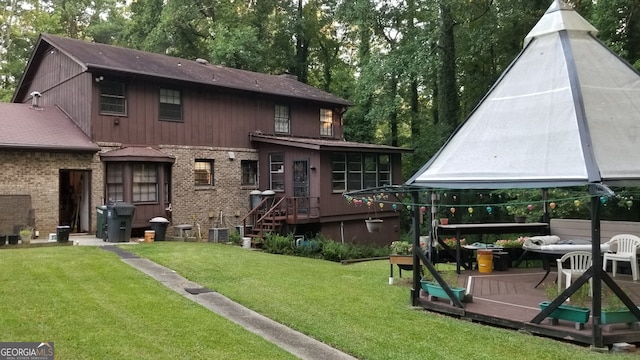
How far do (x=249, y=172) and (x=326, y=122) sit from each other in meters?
5.30

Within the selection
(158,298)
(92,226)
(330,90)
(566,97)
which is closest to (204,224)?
(92,226)

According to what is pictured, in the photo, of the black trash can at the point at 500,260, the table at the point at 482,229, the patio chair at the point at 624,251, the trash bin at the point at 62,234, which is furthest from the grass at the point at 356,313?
the patio chair at the point at 624,251

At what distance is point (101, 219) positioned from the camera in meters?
15.5

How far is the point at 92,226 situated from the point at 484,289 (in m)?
12.9

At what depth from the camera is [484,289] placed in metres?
8.84

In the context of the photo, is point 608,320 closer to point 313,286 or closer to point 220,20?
point 313,286

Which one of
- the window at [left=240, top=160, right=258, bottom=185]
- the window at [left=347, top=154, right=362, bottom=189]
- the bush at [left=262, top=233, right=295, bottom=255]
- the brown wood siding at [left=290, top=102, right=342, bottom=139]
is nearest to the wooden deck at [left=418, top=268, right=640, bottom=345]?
the bush at [left=262, top=233, right=295, bottom=255]

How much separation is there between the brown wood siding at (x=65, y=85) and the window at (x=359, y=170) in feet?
29.4

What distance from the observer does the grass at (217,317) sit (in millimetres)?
5586

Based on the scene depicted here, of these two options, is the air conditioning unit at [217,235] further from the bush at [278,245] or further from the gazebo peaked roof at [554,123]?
the gazebo peaked roof at [554,123]

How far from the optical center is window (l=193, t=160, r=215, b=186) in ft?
62.6

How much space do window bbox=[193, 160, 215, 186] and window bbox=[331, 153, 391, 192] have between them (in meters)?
4.82

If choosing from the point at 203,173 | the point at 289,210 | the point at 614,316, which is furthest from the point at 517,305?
the point at 203,173

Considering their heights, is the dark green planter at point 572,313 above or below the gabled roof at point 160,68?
below
